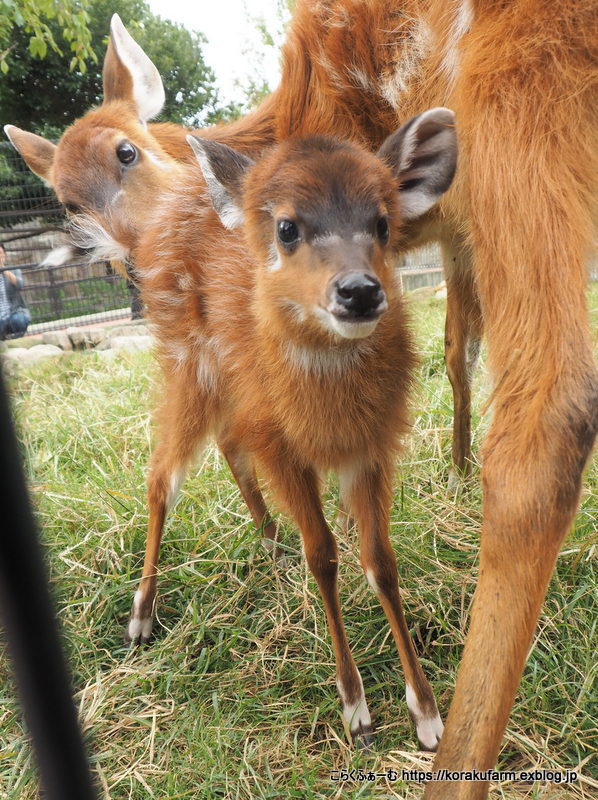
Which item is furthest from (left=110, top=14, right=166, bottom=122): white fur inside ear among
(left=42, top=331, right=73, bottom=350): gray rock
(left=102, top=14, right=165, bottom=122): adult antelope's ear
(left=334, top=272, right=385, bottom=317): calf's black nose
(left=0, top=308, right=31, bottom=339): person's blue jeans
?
(left=42, top=331, right=73, bottom=350): gray rock

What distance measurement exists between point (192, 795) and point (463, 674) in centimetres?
77

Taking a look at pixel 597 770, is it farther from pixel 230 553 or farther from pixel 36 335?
pixel 36 335

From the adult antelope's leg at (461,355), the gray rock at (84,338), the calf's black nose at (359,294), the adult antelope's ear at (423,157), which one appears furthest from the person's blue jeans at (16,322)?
the calf's black nose at (359,294)

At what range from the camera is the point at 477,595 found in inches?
60.9

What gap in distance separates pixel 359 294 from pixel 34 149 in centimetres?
271

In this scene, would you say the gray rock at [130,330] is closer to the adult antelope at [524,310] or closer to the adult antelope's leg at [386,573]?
the adult antelope's leg at [386,573]

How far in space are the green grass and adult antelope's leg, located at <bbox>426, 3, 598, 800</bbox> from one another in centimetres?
39

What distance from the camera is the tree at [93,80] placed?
9.29m

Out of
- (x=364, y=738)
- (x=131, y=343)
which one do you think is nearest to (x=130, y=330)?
(x=131, y=343)

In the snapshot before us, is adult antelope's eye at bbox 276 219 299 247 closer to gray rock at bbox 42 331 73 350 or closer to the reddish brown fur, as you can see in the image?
the reddish brown fur

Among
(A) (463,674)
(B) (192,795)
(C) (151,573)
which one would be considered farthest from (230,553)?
(A) (463,674)

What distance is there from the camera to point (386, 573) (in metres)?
2.04

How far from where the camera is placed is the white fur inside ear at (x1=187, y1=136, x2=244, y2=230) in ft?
6.79

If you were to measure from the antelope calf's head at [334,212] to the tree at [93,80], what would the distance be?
762cm
